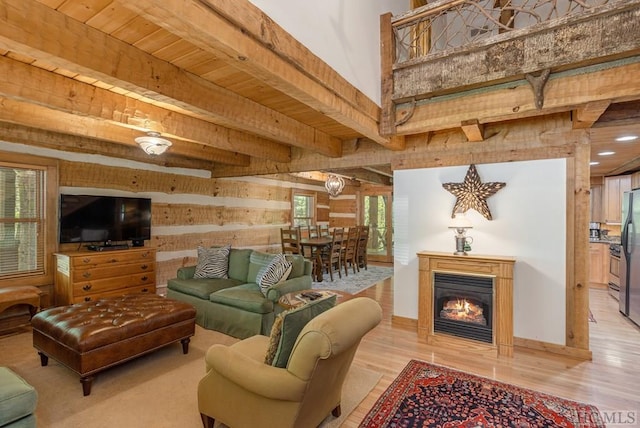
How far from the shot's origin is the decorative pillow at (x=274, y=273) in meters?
3.67

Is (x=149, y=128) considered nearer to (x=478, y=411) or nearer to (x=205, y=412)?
(x=205, y=412)

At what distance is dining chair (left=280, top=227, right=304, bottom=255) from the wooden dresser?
110 inches

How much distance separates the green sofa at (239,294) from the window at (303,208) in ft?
12.7

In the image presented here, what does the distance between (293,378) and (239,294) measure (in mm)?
2129

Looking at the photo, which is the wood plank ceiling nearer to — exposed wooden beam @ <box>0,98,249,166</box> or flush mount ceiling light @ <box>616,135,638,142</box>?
exposed wooden beam @ <box>0,98,249,166</box>

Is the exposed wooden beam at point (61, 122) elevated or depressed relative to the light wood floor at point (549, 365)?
elevated

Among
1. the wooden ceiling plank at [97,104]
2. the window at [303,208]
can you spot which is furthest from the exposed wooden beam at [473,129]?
the window at [303,208]

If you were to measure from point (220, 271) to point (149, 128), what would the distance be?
2.14 m

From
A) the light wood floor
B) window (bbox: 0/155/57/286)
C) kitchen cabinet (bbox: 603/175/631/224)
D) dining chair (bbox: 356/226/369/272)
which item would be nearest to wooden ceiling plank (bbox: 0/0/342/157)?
the light wood floor

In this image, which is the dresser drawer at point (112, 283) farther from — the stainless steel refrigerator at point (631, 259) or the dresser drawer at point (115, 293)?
the stainless steel refrigerator at point (631, 259)

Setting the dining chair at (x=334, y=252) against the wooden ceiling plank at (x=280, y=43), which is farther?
the dining chair at (x=334, y=252)

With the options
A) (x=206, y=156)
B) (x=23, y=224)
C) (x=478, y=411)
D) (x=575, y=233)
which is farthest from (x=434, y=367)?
(x=23, y=224)

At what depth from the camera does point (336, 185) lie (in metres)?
6.59

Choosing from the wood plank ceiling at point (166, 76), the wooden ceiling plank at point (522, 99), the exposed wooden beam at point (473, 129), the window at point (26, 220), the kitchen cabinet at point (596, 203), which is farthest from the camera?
the kitchen cabinet at point (596, 203)
